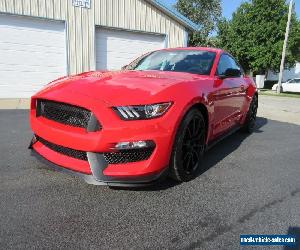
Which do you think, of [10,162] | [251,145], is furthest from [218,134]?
[10,162]

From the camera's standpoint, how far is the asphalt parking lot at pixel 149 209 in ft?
7.80

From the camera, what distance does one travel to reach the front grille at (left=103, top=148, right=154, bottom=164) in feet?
9.20

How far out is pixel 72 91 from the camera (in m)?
3.06

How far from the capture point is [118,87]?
121 inches

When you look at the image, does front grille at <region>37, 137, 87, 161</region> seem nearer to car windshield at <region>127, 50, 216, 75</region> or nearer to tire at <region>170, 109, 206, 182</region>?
tire at <region>170, 109, 206, 182</region>

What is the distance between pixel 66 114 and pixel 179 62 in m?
1.93

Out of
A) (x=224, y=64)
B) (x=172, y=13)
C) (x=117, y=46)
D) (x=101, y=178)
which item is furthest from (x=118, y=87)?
(x=172, y=13)

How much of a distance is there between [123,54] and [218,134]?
8.00m

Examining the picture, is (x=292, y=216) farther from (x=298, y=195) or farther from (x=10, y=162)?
(x=10, y=162)

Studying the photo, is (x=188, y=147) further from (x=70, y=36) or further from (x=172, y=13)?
(x=172, y=13)

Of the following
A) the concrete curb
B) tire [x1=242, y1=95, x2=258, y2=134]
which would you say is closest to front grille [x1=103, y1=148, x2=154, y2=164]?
tire [x1=242, y1=95, x2=258, y2=134]

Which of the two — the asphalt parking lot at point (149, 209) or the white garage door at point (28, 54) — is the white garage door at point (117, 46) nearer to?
the white garage door at point (28, 54)

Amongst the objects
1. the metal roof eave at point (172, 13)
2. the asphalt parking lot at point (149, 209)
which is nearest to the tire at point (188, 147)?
the asphalt parking lot at point (149, 209)

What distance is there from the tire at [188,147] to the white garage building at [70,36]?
813 cm
